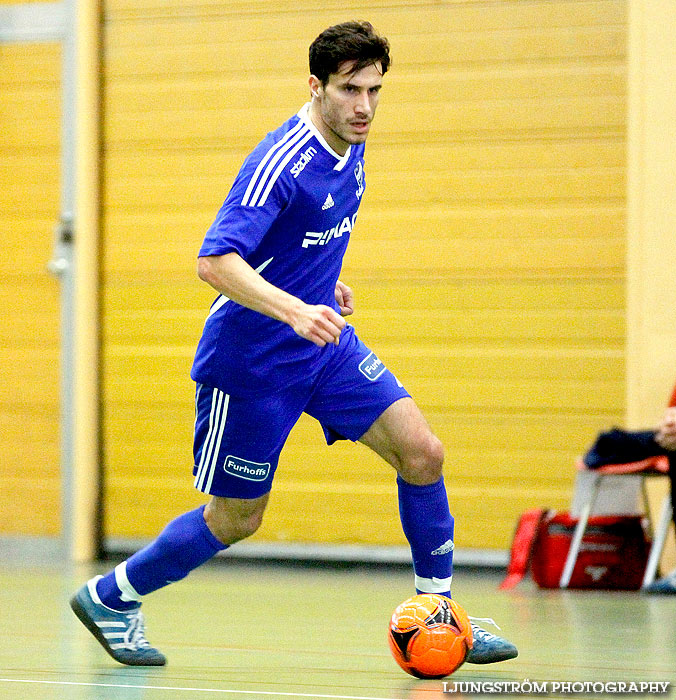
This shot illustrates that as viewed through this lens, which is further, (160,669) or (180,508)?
(180,508)

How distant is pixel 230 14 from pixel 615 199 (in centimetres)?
268

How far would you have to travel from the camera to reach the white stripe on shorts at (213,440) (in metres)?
3.94

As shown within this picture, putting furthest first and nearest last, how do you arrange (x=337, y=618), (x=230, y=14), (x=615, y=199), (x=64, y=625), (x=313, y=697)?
(x=230, y=14) < (x=615, y=199) < (x=337, y=618) < (x=64, y=625) < (x=313, y=697)

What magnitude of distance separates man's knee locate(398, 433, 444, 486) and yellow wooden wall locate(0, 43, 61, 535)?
4.74 m

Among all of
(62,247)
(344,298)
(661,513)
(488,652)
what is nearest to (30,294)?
(62,247)

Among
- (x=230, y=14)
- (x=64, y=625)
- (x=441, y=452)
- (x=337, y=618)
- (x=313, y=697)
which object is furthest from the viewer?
(x=230, y=14)

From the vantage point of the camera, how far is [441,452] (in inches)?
155

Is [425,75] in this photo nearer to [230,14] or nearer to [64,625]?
[230,14]

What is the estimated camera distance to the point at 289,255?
3.88m

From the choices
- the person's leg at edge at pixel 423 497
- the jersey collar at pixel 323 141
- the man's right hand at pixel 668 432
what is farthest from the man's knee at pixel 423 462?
the man's right hand at pixel 668 432

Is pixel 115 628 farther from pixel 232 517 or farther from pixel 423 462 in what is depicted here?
pixel 423 462

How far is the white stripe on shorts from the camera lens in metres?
3.94

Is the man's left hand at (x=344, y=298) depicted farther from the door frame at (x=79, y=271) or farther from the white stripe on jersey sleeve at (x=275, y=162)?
the door frame at (x=79, y=271)

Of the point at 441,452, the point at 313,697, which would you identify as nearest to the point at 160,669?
the point at 313,697
